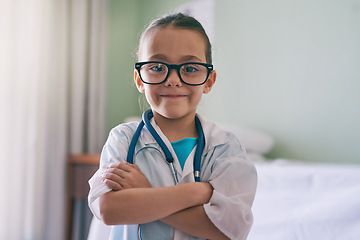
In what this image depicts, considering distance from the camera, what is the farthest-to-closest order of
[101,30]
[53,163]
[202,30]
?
[101,30], [53,163], [202,30]

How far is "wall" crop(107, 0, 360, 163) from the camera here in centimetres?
224

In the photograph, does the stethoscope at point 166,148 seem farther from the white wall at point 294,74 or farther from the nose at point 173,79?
the white wall at point 294,74

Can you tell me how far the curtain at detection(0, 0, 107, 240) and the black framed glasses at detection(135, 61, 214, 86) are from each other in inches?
73.5

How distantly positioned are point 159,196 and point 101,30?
2.58 meters

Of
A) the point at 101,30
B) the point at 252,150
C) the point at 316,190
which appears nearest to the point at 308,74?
the point at 252,150

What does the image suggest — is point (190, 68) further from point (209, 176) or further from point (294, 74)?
point (294, 74)

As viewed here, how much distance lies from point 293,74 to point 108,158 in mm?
1910

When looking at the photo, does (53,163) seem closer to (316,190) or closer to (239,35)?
(239,35)

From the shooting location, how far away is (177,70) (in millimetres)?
808

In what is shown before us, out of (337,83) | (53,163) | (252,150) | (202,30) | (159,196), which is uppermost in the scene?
(202,30)

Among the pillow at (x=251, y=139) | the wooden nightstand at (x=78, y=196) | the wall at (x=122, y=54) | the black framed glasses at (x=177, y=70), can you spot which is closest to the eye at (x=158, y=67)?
the black framed glasses at (x=177, y=70)

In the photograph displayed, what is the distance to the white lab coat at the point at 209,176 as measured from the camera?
0.77 m

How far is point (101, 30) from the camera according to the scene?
122 inches

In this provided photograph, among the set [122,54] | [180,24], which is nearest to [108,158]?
[180,24]
